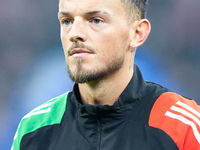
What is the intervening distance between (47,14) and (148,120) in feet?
9.73

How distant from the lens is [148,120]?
200 cm

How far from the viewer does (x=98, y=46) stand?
6.49 feet

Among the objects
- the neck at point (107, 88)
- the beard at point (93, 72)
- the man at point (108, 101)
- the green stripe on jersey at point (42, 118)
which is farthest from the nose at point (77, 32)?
the green stripe on jersey at point (42, 118)

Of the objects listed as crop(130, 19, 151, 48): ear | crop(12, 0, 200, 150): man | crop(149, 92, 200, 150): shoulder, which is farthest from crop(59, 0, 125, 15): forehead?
crop(149, 92, 200, 150): shoulder

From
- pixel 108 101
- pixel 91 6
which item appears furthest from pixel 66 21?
pixel 108 101

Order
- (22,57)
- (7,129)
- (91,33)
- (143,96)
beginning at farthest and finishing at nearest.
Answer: (22,57)
(7,129)
(143,96)
(91,33)

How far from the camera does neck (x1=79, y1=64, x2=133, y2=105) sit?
6.88ft

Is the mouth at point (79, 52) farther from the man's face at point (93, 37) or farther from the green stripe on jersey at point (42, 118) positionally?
the green stripe on jersey at point (42, 118)

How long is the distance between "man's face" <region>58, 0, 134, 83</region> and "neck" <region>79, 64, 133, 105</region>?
0.05 m

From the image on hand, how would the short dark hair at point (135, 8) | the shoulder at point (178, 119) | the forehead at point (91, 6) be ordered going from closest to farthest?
the shoulder at point (178, 119) → the forehead at point (91, 6) → the short dark hair at point (135, 8)

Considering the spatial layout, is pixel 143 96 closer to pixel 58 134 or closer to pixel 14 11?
pixel 58 134

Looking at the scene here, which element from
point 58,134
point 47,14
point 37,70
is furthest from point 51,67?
point 58,134

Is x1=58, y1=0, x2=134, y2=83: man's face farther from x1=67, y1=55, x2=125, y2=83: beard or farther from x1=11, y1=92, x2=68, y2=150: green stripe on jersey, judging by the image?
x1=11, y1=92, x2=68, y2=150: green stripe on jersey

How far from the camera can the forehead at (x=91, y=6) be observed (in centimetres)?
200
